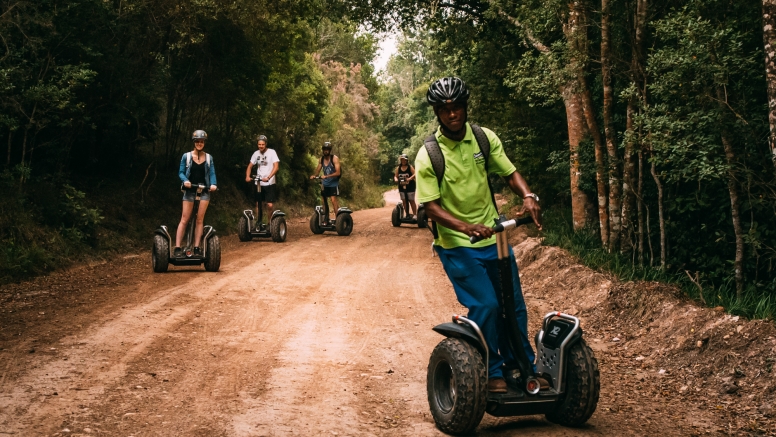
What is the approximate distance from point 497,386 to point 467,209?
117 cm

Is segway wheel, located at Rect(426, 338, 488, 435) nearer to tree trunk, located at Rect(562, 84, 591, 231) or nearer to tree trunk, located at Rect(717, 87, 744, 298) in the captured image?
tree trunk, located at Rect(717, 87, 744, 298)

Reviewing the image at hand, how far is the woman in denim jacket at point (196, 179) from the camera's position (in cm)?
1134

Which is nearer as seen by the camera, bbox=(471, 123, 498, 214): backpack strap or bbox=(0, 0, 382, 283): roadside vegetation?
bbox=(471, 123, 498, 214): backpack strap

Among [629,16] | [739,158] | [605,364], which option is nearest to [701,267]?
[739,158]

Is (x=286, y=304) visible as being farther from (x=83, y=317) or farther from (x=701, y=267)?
(x=701, y=267)

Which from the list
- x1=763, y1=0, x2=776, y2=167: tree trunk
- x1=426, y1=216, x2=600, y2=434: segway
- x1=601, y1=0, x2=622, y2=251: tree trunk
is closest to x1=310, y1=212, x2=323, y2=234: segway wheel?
x1=601, y1=0, x2=622, y2=251: tree trunk

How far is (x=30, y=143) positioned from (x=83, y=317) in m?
6.43

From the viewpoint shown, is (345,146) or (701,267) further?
(345,146)

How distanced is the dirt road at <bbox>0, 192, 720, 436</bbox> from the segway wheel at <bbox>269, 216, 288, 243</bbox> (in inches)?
175

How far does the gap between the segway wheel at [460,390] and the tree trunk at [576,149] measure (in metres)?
8.23

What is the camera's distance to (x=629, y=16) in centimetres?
1040

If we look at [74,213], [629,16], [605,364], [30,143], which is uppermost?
[629,16]

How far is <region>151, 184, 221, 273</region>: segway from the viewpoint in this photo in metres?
11.2

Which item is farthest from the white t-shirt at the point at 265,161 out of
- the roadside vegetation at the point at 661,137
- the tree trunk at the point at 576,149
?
the tree trunk at the point at 576,149
